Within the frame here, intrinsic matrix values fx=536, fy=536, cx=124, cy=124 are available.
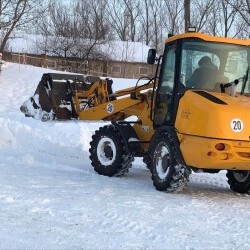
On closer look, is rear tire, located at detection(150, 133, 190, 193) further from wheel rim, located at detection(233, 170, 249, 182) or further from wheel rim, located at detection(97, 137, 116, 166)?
wheel rim, located at detection(97, 137, 116, 166)

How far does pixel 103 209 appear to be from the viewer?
6.77m

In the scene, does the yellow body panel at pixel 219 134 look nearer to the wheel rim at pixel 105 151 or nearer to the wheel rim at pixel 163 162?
the wheel rim at pixel 163 162

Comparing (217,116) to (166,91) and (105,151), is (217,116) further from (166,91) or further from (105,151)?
(105,151)

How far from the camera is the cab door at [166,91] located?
27.3ft

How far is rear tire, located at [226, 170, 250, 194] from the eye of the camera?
28.4ft

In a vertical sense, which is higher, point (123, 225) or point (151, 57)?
point (151, 57)

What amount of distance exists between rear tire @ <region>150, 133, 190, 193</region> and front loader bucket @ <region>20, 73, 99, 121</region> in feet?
16.1

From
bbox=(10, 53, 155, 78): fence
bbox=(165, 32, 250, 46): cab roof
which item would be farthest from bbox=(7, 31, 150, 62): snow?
bbox=(165, 32, 250, 46): cab roof

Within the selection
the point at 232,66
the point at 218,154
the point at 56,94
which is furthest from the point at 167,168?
the point at 56,94

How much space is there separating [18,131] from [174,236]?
25.8ft

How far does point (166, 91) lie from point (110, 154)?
6.46 feet

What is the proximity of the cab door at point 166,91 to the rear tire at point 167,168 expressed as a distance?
0.38 meters

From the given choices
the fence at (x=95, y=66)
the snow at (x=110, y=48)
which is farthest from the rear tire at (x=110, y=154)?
the snow at (x=110, y=48)

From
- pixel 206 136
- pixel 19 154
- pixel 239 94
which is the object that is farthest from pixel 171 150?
pixel 19 154
